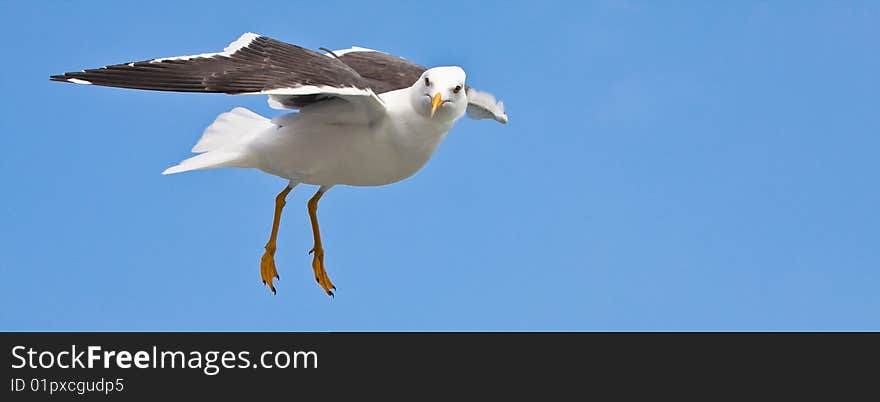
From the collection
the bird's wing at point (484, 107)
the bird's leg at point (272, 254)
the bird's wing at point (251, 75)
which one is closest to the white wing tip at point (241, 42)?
the bird's wing at point (251, 75)

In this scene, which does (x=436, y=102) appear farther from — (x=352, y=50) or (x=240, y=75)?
(x=352, y=50)

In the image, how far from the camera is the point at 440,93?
882 centimetres

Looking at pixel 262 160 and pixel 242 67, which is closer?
pixel 242 67

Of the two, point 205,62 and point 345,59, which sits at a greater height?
point 345,59

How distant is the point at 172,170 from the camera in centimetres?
942

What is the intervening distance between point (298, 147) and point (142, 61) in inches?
55.7

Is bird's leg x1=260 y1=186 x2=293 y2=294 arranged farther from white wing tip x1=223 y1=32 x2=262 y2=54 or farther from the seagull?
white wing tip x1=223 y1=32 x2=262 y2=54

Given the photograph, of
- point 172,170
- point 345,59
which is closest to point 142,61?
point 172,170

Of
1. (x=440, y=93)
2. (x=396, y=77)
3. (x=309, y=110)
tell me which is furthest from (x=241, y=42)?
(x=440, y=93)

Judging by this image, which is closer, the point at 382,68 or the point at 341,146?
the point at 341,146

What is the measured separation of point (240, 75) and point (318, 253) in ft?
8.79

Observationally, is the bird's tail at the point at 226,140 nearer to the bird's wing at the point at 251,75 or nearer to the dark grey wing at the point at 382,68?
the bird's wing at the point at 251,75

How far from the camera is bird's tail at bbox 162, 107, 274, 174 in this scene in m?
9.53

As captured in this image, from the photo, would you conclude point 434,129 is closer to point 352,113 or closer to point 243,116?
point 352,113
